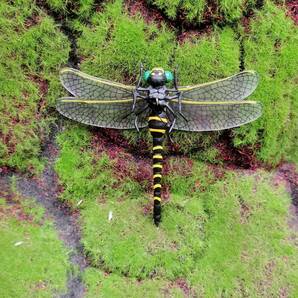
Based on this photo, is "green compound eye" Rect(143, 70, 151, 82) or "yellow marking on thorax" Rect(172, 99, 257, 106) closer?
"green compound eye" Rect(143, 70, 151, 82)

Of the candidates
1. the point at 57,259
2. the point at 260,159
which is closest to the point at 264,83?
the point at 260,159

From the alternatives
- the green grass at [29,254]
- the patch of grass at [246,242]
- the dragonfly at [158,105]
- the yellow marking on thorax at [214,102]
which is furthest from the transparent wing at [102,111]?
the patch of grass at [246,242]

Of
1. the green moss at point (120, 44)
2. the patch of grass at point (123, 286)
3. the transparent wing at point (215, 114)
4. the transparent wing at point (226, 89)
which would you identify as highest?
the green moss at point (120, 44)

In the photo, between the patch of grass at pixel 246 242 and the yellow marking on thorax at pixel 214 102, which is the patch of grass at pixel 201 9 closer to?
the yellow marking on thorax at pixel 214 102

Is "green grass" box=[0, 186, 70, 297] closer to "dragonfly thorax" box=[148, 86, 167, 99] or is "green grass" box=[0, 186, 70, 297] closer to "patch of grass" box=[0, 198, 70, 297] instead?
"patch of grass" box=[0, 198, 70, 297]

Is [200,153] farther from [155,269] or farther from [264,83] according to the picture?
[155,269]

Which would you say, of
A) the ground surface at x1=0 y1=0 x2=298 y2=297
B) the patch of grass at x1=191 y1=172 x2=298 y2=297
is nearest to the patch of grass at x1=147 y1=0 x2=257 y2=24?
the ground surface at x1=0 y1=0 x2=298 y2=297
